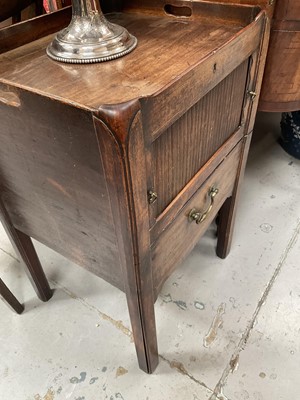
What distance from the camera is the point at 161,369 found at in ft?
3.14

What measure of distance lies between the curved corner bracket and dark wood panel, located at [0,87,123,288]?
0.13 ft

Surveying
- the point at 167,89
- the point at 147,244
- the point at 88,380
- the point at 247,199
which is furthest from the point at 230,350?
the point at 167,89

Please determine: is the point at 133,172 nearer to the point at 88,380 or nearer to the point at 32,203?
the point at 32,203

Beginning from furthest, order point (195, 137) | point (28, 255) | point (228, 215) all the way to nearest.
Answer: point (228, 215)
point (28, 255)
point (195, 137)

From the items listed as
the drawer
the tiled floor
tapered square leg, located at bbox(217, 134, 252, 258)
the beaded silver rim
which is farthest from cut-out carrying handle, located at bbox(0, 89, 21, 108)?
the tiled floor

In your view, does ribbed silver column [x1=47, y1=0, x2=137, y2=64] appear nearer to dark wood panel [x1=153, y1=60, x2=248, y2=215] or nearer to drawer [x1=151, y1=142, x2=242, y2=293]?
dark wood panel [x1=153, y1=60, x2=248, y2=215]

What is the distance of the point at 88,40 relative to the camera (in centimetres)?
61

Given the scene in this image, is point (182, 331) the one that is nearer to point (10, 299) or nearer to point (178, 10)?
point (10, 299)

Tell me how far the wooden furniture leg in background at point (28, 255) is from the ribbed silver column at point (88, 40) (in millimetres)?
405

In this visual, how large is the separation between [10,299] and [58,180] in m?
0.62

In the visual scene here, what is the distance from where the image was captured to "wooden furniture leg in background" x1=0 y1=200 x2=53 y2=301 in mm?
879

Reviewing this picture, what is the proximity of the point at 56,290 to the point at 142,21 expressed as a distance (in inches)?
34.2

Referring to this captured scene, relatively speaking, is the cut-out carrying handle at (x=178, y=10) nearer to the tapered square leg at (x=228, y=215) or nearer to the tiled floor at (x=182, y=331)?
the tapered square leg at (x=228, y=215)

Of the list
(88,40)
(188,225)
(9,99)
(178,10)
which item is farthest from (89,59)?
(188,225)
